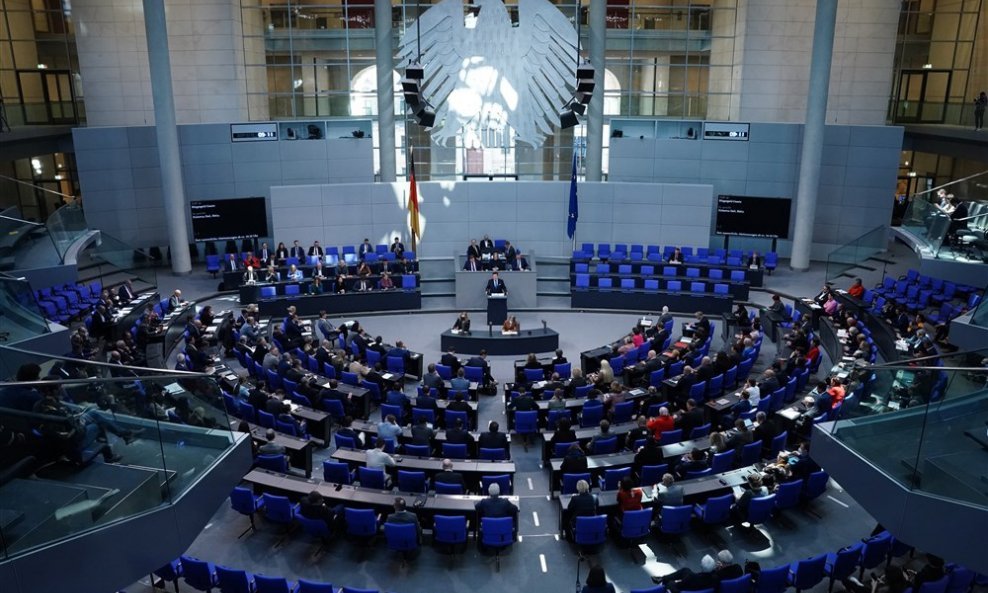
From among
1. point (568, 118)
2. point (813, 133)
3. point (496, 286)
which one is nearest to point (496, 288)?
point (496, 286)

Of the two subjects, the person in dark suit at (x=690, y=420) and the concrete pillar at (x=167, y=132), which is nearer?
the person in dark suit at (x=690, y=420)

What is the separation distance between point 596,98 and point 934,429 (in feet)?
60.2

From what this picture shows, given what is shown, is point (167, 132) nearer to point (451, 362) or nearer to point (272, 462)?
point (451, 362)

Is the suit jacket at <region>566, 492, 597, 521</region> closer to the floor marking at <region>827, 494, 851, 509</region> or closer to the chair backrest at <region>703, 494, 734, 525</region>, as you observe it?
the chair backrest at <region>703, 494, 734, 525</region>

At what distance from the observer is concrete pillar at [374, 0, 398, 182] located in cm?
2308

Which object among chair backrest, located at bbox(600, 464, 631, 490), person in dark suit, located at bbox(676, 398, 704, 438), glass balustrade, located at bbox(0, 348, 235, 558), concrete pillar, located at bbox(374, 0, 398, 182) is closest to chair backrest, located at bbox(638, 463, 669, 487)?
chair backrest, located at bbox(600, 464, 631, 490)

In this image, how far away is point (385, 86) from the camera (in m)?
23.6

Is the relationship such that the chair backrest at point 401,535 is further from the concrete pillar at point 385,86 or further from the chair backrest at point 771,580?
the concrete pillar at point 385,86

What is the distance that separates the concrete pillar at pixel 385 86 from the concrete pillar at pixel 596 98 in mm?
6312

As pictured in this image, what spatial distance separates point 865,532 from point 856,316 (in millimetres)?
8483

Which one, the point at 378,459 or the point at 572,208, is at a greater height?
the point at 572,208

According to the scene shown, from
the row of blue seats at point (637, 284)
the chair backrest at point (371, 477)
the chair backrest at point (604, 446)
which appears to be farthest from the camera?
the row of blue seats at point (637, 284)

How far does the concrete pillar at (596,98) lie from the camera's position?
2323 cm

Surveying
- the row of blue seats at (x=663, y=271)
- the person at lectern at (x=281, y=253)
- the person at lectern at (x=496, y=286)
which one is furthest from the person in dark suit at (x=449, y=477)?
the person at lectern at (x=281, y=253)
